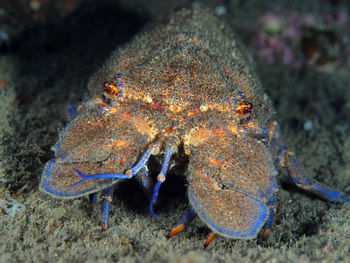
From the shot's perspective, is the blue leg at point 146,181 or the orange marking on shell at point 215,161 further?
the blue leg at point 146,181

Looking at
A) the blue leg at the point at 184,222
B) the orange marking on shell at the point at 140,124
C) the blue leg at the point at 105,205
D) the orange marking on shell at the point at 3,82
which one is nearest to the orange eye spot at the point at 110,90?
the orange marking on shell at the point at 140,124

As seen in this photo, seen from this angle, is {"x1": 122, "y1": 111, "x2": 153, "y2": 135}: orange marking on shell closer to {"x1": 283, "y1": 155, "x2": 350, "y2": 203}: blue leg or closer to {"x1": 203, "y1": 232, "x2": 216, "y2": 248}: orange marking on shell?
{"x1": 203, "y1": 232, "x2": 216, "y2": 248}: orange marking on shell

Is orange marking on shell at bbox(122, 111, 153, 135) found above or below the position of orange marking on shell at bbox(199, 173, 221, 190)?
above

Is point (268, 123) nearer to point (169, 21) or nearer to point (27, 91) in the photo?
point (169, 21)

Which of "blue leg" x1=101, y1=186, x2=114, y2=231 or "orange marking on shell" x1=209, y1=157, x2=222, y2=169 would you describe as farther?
"blue leg" x1=101, y1=186, x2=114, y2=231

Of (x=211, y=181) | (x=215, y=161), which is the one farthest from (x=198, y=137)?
(x=211, y=181)

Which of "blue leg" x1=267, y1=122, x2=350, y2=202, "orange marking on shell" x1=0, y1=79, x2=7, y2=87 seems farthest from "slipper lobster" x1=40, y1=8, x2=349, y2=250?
"orange marking on shell" x1=0, y1=79, x2=7, y2=87

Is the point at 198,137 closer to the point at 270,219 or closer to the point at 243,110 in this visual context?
the point at 243,110

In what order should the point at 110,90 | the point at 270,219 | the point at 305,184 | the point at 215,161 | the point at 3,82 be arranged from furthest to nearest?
the point at 3,82 → the point at 305,184 → the point at 270,219 → the point at 110,90 → the point at 215,161

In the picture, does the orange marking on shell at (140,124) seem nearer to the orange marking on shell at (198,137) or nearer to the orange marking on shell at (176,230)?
the orange marking on shell at (198,137)

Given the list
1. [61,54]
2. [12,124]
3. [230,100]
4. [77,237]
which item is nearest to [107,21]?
[61,54]

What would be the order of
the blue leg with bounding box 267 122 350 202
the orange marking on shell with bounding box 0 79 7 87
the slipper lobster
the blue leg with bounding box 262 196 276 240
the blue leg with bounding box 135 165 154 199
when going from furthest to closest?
the orange marking on shell with bounding box 0 79 7 87
the blue leg with bounding box 267 122 350 202
the blue leg with bounding box 262 196 276 240
the blue leg with bounding box 135 165 154 199
the slipper lobster
